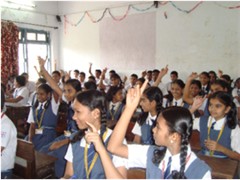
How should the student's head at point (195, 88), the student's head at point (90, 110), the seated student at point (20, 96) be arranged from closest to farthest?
the student's head at point (90, 110), the student's head at point (195, 88), the seated student at point (20, 96)

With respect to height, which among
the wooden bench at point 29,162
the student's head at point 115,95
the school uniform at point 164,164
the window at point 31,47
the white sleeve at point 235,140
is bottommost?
the wooden bench at point 29,162

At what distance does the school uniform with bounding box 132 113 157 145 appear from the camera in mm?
2379

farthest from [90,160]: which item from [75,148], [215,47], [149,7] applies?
[149,7]

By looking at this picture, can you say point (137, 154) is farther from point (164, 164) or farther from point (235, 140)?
point (235, 140)

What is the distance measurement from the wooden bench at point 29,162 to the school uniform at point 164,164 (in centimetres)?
87

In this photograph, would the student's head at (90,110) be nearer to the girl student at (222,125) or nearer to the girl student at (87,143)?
the girl student at (87,143)

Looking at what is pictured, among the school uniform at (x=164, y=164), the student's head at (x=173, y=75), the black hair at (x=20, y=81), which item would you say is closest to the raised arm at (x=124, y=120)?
the school uniform at (x=164, y=164)

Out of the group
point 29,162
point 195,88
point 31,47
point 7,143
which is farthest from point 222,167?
point 31,47

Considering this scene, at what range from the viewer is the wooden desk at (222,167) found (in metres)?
1.75

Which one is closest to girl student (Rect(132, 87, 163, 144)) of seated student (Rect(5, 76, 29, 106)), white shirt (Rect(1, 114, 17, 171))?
white shirt (Rect(1, 114, 17, 171))

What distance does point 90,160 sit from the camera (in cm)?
148

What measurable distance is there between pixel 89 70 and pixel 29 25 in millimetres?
2278

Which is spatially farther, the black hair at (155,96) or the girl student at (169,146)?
the black hair at (155,96)

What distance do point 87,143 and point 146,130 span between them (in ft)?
3.33
